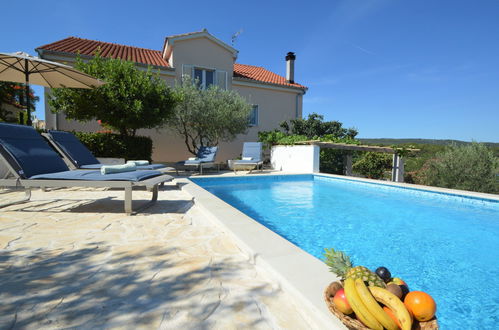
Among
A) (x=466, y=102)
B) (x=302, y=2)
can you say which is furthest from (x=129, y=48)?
(x=466, y=102)

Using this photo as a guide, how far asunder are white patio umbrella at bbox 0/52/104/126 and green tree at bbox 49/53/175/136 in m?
1.39

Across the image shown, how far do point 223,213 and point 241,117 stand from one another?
30.4 feet

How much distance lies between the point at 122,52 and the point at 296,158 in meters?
11.6

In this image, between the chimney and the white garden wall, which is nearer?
the white garden wall

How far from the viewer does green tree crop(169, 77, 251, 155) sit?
37.6 ft

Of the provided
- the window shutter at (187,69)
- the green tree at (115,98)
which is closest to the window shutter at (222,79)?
the window shutter at (187,69)

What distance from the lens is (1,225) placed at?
3057 mm

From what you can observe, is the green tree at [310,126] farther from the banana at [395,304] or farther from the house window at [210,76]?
the banana at [395,304]

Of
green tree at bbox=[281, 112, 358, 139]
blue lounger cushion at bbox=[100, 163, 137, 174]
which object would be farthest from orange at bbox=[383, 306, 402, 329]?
green tree at bbox=[281, 112, 358, 139]

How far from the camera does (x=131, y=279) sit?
1834mm

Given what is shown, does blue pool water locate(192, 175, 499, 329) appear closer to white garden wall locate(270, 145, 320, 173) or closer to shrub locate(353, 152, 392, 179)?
white garden wall locate(270, 145, 320, 173)

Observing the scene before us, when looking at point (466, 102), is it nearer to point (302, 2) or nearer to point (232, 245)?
point (302, 2)

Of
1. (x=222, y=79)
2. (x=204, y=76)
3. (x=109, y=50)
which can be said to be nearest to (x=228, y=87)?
(x=222, y=79)

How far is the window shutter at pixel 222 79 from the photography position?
14.5 metres
